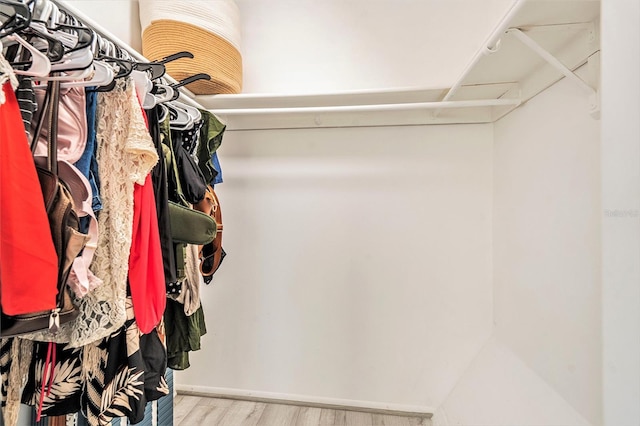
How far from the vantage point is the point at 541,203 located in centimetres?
136

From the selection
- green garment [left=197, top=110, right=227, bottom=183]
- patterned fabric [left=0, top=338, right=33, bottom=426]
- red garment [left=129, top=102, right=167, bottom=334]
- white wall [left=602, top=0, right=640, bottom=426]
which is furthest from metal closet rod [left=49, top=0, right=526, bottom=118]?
patterned fabric [left=0, top=338, right=33, bottom=426]

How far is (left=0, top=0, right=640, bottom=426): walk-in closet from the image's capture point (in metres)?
0.74

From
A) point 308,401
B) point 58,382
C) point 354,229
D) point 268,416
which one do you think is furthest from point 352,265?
point 58,382

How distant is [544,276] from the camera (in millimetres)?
Answer: 1335

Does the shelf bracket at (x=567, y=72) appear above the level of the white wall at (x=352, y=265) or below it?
above

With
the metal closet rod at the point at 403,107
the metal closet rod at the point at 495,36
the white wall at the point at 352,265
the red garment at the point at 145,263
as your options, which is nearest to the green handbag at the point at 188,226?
the red garment at the point at 145,263

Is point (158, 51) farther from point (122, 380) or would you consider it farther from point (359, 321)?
point (359, 321)

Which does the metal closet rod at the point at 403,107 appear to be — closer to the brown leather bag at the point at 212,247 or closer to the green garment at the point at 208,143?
the green garment at the point at 208,143

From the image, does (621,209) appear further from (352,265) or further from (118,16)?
(118,16)

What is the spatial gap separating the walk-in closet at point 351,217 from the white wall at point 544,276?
0.03 feet

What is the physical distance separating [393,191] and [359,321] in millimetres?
805

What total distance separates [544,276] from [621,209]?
732 millimetres

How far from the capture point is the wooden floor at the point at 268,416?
5.84 ft

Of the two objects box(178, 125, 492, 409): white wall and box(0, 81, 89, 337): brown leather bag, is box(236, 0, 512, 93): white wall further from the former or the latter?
box(0, 81, 89, 337): brown leather bag
